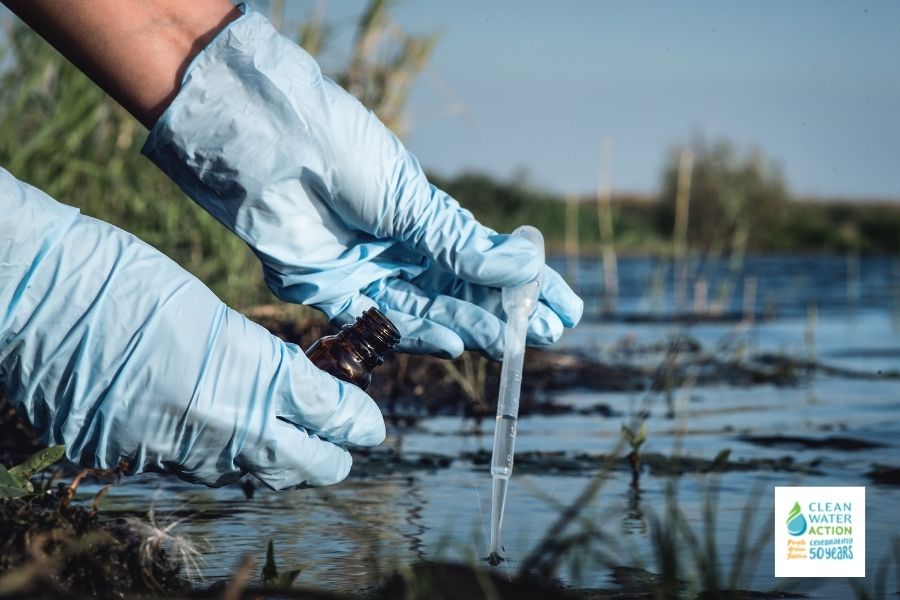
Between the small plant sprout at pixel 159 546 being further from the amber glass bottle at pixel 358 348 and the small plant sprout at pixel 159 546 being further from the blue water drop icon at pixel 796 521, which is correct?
the blue water drop icon at pixel 796 521

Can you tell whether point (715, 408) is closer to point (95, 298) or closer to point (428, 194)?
point (428, 194)

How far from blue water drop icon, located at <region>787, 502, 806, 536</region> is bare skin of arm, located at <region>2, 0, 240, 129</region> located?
1.74 m

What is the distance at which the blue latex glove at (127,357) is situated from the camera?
2318 mm

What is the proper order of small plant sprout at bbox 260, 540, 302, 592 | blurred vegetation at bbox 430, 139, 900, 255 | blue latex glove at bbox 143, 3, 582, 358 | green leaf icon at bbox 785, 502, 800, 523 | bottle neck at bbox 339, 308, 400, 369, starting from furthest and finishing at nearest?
blurred vegetation at bbox 430, 139, 900, 255 < green leaf icon at bbox 785, 502, 800, 523 < blue latex glove at bbox 143, 3, 582, 358 < bottle neck at bbox 339, 308, 400, 369 < small plant sprout at bbox 260, 540, 302, 592

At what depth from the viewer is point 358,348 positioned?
254 centimetres

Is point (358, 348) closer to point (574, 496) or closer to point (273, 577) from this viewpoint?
point (273, 577)

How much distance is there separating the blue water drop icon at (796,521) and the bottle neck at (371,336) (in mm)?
1020

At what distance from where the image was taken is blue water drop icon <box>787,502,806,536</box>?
263 centimetres

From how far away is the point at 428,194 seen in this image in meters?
2.68

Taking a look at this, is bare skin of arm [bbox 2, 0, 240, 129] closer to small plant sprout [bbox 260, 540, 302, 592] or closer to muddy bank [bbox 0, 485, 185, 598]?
muddy bank [bbox 0, 485, 185, 598]

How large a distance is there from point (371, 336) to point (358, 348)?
3.1 inches

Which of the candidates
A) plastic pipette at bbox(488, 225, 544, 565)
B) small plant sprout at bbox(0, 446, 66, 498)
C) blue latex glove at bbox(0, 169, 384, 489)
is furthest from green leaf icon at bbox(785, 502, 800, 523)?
small plant sprout at bbox(0, 446, 66, 498)

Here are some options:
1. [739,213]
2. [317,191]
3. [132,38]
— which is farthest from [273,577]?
[739,213]

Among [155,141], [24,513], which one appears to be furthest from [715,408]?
[24,513]
